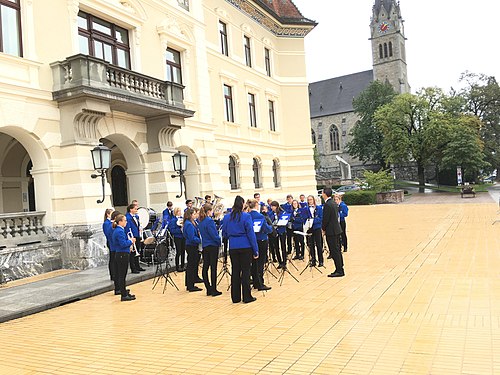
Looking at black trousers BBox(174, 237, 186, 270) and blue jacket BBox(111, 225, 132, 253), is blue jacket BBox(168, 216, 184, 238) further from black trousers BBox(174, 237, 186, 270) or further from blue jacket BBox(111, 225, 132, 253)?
blue jacket BBox(111, 225, 132, 253)

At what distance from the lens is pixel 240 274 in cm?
846

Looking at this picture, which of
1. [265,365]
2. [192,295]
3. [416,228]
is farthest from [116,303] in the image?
[416,228]

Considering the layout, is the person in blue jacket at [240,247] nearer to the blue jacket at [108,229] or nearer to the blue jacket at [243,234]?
the blue jacket at [243,234]

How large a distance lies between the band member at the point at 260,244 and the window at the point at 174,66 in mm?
10643

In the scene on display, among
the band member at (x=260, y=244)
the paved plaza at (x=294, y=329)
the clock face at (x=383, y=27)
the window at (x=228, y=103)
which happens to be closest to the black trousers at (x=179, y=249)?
the paved plaza at (x=294, y=329)

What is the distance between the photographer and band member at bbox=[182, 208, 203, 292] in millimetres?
9609

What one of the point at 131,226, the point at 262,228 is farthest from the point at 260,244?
the point at 131,226

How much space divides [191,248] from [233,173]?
48.0ft

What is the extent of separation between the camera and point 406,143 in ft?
157

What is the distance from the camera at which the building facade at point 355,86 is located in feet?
264

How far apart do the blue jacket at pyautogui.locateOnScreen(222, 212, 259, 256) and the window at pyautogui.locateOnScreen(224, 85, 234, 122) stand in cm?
1567

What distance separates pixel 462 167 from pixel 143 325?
47.4 meters

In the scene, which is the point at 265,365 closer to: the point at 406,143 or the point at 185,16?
the point at 185,16

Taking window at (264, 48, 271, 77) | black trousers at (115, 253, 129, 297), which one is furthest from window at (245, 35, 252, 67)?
black trousers at (115, 253, 129, 297)
